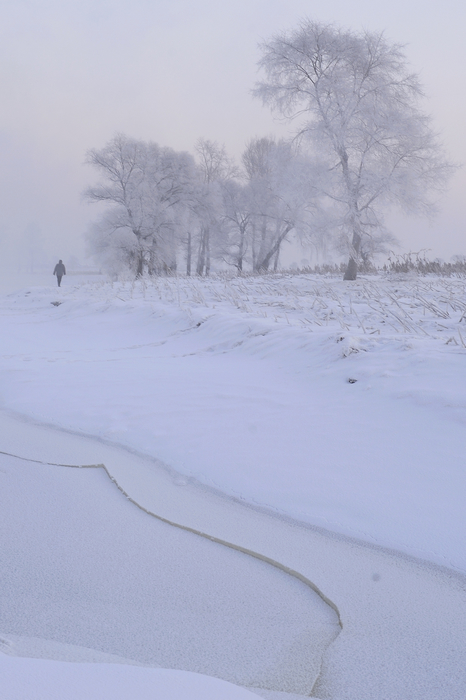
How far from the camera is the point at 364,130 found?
46.4 feet

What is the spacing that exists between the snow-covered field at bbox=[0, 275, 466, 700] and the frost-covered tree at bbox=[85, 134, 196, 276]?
69.1 ft

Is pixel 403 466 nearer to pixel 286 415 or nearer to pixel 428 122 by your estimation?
pixel 286 415

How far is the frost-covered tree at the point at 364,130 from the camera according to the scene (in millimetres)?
14180

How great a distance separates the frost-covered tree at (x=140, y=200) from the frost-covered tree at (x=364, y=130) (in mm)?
12707

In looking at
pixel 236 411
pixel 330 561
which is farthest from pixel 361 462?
pixel 236 411

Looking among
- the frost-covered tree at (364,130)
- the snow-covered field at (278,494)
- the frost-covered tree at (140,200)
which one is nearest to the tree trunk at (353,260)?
the frost-covered tree at (364,130)

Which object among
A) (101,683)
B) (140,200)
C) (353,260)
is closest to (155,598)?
(101,683)

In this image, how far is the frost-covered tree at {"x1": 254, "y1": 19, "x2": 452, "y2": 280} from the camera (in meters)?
14.2

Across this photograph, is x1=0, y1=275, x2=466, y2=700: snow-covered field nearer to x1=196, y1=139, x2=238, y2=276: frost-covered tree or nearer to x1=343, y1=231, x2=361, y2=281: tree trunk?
x1=343, y1=231, x2=361, y2=281: tree trunk

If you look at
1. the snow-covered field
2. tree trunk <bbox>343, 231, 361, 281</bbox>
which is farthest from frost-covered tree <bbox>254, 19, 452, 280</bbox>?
the snow-covered field

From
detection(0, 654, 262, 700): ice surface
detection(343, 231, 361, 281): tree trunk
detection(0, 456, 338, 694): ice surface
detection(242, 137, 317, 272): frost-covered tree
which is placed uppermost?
detection(242, 137, 317, 272): frost-covered tree

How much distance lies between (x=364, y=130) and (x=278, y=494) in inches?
575

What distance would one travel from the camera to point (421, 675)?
3.86ft

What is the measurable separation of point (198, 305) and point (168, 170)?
21.1 metres
